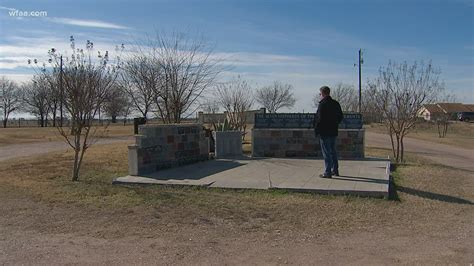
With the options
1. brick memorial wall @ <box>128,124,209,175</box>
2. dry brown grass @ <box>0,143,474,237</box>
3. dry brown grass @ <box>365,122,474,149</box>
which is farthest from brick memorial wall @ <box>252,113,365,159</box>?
dry brown grass @ <box>365,122,474,149</box>

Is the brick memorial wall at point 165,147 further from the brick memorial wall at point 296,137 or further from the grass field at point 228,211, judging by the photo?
the brick memorial wall at point 296,137

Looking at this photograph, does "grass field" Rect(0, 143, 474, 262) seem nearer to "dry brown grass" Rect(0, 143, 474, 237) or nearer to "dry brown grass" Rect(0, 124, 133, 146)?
"dry brown grass" Rect(0, 143, 474, 237)

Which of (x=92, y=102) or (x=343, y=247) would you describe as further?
(x=92, y=102)

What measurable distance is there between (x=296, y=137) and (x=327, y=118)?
4190mm

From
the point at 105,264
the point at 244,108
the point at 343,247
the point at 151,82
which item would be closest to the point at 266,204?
the point at 343,247

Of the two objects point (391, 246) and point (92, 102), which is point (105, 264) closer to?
point (391, 246)

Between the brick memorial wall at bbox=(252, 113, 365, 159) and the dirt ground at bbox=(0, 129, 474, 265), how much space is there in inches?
162

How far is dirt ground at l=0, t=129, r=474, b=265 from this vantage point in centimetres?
488

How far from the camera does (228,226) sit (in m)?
5.95

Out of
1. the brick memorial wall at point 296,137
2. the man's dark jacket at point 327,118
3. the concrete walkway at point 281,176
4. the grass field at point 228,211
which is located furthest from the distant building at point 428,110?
the grass field at point 228,211

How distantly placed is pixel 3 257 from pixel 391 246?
3971 millimetres

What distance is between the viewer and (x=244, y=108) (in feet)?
71.6

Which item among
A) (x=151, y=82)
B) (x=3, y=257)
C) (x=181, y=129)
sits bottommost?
(x=3, y=257)

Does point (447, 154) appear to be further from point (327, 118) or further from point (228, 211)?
point (228, 211)
